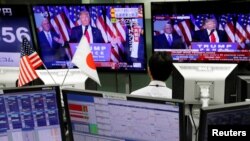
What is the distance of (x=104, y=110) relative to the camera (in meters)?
1.55

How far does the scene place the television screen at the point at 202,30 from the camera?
346 cm

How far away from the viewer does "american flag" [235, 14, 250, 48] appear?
11.3ft

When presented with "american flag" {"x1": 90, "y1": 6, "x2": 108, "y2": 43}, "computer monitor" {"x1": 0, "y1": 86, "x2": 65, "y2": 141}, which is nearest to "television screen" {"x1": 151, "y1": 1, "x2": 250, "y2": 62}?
"american flag" {"x1": 90, "y1": 6, "x2": 108, "y2": 43}

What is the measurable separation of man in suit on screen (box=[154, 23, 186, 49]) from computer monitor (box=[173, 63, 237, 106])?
158cm

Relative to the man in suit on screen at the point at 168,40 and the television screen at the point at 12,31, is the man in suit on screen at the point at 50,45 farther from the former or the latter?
the man in suit on screen at the point at 168,40

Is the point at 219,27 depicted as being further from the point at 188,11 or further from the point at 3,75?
the point at 3,75

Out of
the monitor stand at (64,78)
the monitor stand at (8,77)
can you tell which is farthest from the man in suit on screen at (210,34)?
the monitor stand at (8,77)

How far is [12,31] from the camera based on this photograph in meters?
3.72

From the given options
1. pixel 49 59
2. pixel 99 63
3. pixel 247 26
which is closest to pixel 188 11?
pixel 247 26

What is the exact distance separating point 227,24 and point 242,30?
160 millimetres

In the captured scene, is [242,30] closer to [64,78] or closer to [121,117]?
[64,78]

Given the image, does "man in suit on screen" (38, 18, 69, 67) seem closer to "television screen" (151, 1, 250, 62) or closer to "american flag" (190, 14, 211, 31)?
"television screen" (151, 1, 250, 62)

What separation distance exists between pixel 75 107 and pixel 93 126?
12 cm

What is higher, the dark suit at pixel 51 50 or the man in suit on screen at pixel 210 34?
the man in suit on screen at pixel 210 34
